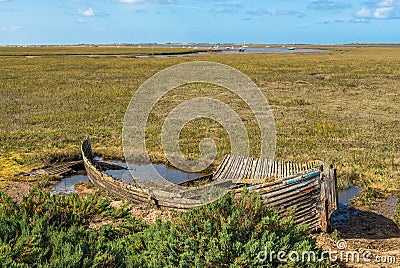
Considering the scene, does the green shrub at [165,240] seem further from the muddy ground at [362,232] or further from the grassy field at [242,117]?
the grassy field at [242,117]

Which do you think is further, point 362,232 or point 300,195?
point 362,232

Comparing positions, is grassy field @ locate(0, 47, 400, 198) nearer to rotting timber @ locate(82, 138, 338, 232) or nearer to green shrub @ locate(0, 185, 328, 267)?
rotting timber @ locate(82, 138, 338, 232)

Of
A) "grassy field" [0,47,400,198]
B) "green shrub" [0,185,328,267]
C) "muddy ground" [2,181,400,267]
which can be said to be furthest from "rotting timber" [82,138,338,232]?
"grassy field" [0,47,400,198]

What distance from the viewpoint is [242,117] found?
2588 centimetres

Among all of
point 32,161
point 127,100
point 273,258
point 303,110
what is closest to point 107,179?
point 32,161

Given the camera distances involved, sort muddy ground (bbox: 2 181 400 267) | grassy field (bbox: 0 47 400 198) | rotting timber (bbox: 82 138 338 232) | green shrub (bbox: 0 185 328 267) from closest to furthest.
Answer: green shrub (bbox: 0 185 328 267), muddy ground (bbox: 2 181 400 267), rotting timber (bbox: 82 138 338 232), grassy field (bbox: 0 47 400 198)

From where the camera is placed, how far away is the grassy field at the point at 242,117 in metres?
16.8

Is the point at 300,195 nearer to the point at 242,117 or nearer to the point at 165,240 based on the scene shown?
the point at 165,240

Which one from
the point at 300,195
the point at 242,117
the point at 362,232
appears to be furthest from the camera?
the point at 242,117

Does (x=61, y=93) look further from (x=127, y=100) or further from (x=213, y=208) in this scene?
(x=213, y=208)

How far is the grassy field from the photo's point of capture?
16.8m

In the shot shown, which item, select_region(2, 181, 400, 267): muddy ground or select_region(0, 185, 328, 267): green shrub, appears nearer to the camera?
select_region(0, 185, 328, 267): green shrub

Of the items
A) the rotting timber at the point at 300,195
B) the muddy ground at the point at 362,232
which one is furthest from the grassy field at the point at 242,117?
the rotting timber at the point at 300,195

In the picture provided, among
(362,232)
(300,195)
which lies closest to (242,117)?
(362,232)
